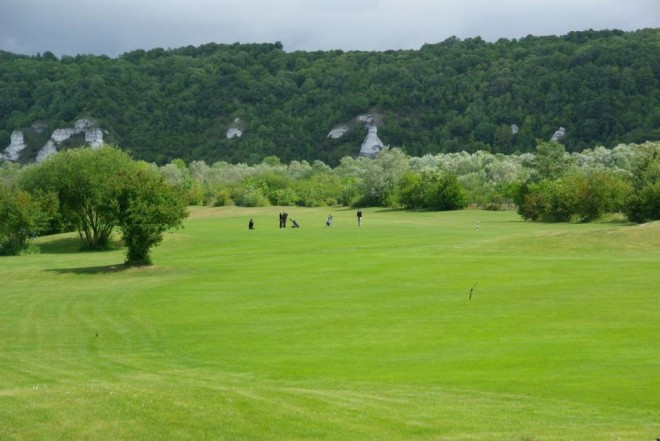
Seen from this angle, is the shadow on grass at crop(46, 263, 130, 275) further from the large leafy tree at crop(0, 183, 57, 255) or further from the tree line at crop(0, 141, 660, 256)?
the large leafy tree at crop(0, 183, 57, 255)

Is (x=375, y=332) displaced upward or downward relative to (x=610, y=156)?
downward

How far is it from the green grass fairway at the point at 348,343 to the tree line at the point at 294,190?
472cm

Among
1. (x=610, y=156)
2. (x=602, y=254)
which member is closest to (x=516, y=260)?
(x=602, y=254)

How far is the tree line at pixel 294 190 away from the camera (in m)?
60.7

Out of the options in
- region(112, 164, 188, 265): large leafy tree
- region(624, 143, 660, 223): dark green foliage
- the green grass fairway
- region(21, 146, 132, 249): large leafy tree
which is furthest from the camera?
region(624, 143, 660, 223): dark green foliage

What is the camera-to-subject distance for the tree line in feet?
199

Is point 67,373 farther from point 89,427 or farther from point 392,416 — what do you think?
point 392,416

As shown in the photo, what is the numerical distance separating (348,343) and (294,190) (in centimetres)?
12164

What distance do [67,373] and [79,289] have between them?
24664 mm

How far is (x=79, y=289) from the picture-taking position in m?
50.2

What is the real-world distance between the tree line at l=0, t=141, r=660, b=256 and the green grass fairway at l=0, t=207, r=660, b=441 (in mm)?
4716

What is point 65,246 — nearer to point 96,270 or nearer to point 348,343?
point 96,270

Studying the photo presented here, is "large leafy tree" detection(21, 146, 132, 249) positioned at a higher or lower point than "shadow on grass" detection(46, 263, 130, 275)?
higher

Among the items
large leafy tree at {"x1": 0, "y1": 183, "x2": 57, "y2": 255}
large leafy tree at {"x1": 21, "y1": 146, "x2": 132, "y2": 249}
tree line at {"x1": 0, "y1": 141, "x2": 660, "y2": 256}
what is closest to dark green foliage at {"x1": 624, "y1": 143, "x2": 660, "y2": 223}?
tree line at {"x1": 0, "y1": 141, "x2": 660, "y2": 256}
